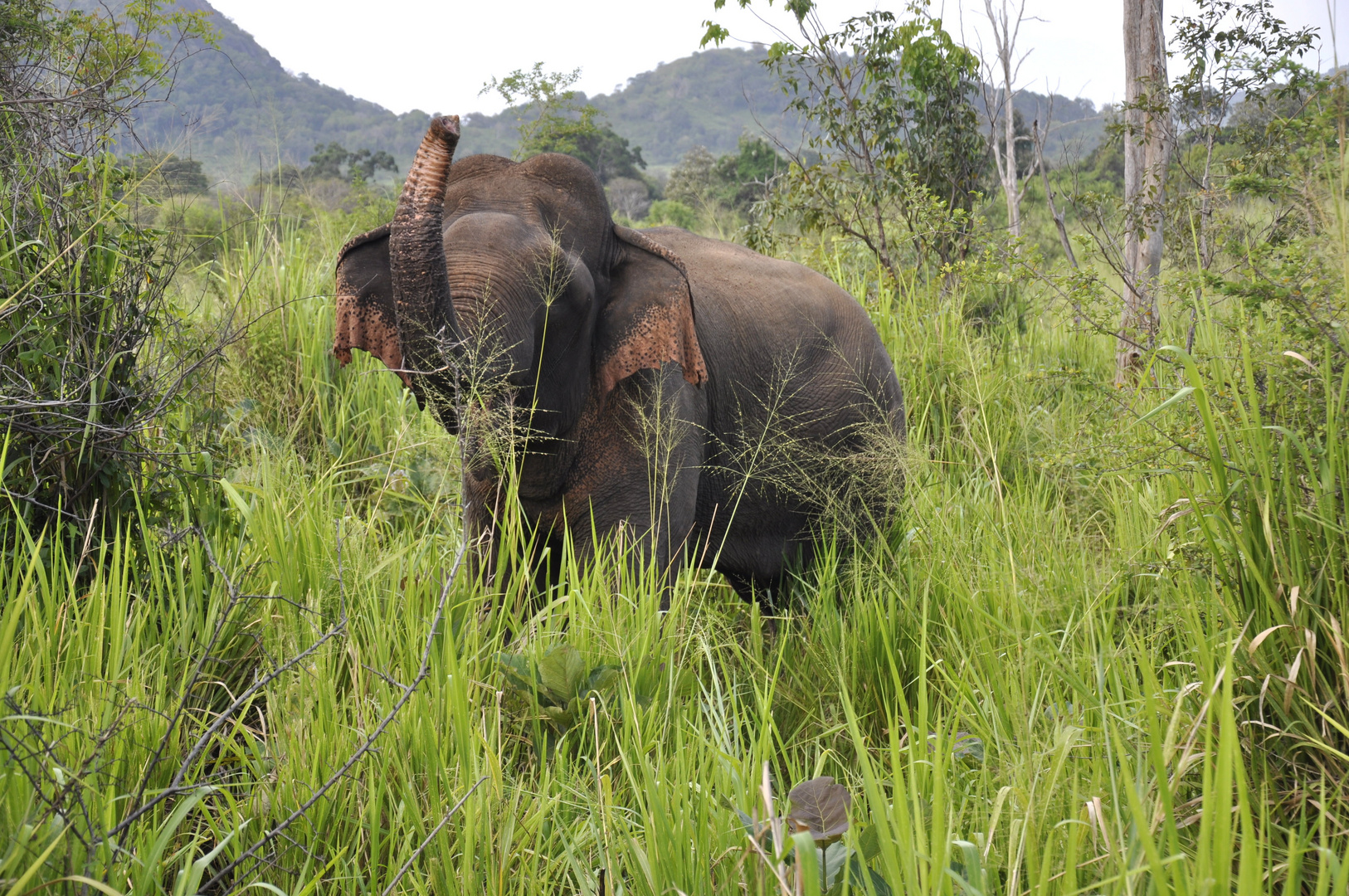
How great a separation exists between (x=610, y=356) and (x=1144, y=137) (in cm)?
460

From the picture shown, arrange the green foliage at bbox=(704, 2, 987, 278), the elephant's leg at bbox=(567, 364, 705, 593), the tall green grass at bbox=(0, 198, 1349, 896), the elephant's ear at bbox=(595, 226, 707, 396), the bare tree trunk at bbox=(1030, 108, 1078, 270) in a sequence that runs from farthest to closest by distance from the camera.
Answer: the green foliage at bbox=(704, 2, 987, 278) < the bare tree trunk at bbox=(1030, 108, 1078, 270) < the elephant's leg at bbox=(567, 364, 705, 593) < the elephant's ear at bbox=(595, 226, 707, 396) < the tall green grass at bbox=(0, 198, 1349, 896)

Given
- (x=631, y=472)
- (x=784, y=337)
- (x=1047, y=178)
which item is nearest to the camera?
(x=631, y=472)

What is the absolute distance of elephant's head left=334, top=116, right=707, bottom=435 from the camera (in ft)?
8.44

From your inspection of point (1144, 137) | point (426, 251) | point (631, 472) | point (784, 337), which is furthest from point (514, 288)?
point (1144, 137)

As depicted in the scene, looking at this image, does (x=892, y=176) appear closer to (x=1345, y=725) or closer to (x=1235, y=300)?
(x=1235, y=300)

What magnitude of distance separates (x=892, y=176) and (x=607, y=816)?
22.5 feet

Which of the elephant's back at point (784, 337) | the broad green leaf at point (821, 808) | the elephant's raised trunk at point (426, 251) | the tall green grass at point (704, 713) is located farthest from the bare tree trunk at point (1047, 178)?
the broad green leaf at point (821, 808)

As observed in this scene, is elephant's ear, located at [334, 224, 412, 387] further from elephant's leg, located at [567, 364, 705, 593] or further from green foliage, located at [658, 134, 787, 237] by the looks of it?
green foliage, located at [658, 134, 787, 237]

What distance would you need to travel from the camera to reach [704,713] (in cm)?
273

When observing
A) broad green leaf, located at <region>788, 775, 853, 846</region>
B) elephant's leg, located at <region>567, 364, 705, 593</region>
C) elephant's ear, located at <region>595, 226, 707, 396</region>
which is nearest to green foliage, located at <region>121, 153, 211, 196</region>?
elephant's ear, located at <region>595, 226, 707, 396</region>

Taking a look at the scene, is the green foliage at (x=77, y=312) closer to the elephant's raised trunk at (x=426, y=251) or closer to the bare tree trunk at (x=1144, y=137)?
the elephant's raised trunk at (x=426, y=251)

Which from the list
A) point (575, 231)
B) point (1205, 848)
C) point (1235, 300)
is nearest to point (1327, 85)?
point (1235, 300)

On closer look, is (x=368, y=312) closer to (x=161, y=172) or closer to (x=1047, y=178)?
Answer: (x=161, y=172)

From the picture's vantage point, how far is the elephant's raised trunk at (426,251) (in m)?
2.53
